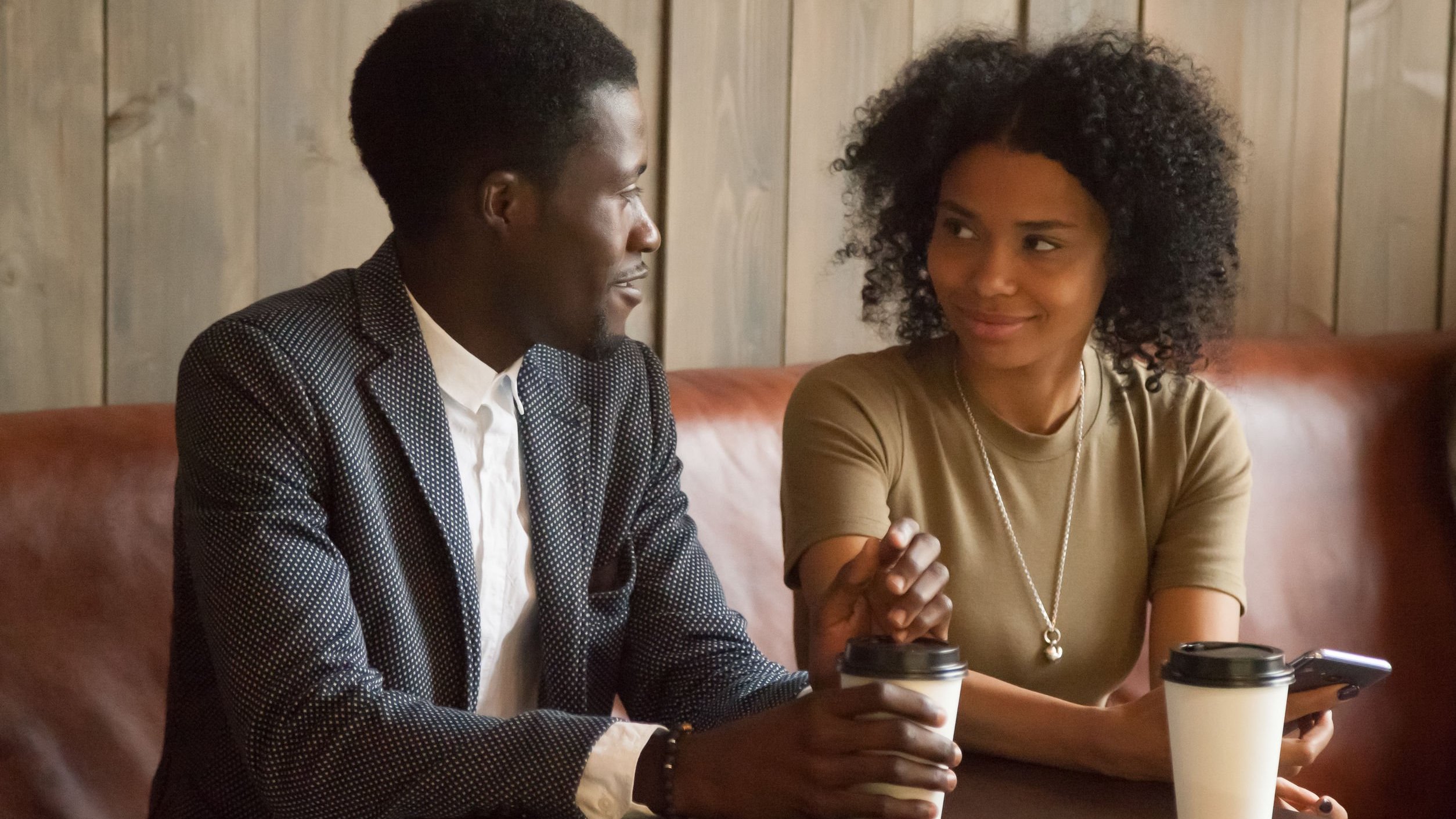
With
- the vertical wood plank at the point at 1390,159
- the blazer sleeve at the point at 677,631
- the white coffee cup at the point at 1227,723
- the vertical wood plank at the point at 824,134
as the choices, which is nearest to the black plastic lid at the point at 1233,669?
the white coffee cup at the point at 1227,723

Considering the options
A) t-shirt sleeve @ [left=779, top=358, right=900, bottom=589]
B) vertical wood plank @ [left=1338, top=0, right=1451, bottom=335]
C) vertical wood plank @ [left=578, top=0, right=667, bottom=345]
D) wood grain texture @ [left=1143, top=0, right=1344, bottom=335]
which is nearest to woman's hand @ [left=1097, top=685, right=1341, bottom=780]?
t-shirt sleeve @ [left=779, top=358, right=900, bottom=589]

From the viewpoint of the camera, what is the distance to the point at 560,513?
1.43 metres

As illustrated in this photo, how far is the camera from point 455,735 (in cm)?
114

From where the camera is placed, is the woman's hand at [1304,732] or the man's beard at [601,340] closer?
the woman's hand at [1304,732]

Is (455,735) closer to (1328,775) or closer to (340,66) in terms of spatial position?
(340,66)

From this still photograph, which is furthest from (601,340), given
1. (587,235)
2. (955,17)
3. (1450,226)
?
(1450,226)

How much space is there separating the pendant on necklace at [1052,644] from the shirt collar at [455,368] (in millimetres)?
670

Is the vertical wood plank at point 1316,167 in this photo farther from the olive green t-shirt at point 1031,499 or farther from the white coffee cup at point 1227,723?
the white coffee cup at point 1227,723

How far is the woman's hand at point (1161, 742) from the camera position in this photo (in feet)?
4.04

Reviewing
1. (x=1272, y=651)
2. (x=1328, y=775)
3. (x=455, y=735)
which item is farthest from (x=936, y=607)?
(x=1328, y=775)

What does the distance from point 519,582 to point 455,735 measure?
0.31m

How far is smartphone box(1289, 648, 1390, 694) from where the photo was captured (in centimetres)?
110

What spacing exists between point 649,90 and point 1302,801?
Answer: 53.6 inches

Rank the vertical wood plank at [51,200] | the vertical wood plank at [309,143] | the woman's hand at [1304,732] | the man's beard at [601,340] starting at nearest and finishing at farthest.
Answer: the woman's hand at [1304,732]
the man's beard at [601,340]
the vertical wood plank at [51,200]
the vertical wood plank at [309,143]
